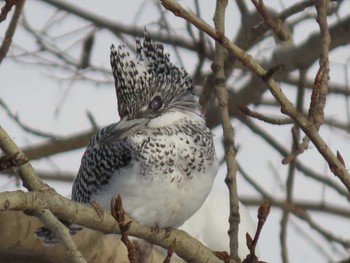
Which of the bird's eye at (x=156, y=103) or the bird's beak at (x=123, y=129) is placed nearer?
the bird's beak at (x=123, y=129)

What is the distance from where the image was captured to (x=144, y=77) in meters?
3.01

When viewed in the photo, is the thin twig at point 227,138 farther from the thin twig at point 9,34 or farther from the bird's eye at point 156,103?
the thin twig at point 9,34

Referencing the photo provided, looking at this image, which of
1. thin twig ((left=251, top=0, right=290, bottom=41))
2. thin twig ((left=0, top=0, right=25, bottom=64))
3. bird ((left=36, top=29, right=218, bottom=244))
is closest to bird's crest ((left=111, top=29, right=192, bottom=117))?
bird ((left=36, top=29, right=218, bottom=244))

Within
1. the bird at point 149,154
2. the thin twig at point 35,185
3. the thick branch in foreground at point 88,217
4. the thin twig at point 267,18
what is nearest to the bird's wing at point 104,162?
the bird at point 149,154

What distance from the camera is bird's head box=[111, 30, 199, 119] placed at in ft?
9.57

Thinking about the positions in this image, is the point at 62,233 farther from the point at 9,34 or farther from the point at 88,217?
the point at 9,34

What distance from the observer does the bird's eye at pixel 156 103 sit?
301 centimetres

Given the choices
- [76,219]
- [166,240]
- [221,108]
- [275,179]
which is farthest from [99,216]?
[275,179]

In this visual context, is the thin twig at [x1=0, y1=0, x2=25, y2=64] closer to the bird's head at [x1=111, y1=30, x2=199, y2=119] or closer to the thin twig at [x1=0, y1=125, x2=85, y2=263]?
the bird's head at [x1=111, y1=30, x2=199, y2=119]

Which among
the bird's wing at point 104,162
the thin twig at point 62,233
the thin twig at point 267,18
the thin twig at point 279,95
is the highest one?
the thin twig at point 267,18

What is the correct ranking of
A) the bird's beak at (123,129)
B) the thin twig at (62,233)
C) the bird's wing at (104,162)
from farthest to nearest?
the bird's wing at (104,162) < the bird's beak at (123,129) < the thin twig at (62,233)

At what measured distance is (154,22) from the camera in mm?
4188

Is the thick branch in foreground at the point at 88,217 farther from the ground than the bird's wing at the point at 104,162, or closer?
closer

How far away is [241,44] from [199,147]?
0.66 metres
